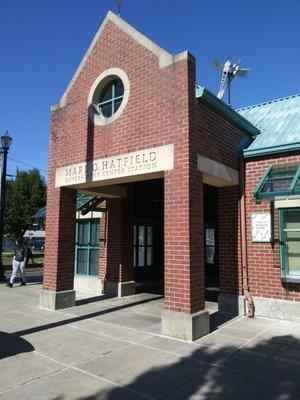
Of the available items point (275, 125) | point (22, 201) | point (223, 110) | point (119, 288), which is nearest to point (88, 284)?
point (119, 288)

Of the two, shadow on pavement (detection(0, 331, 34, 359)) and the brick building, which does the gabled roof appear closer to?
the brick building

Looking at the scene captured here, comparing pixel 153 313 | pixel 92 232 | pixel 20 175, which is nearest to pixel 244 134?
pixel 153 313

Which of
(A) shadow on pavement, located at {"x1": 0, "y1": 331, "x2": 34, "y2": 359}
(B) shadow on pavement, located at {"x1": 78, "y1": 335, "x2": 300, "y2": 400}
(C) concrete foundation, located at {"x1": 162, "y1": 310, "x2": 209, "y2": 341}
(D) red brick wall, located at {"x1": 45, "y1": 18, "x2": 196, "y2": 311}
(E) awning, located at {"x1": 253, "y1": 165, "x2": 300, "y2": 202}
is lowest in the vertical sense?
(B) shadow on pavement, located at {"x1": 78, "y1": 335, "x2": 300, "y2": 400}

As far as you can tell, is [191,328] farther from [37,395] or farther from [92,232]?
[92,232]

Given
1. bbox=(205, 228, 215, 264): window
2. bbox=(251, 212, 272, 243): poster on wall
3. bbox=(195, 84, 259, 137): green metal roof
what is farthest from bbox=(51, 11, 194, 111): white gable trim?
bbox=(205, 228, 215, 264): window

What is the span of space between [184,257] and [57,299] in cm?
395

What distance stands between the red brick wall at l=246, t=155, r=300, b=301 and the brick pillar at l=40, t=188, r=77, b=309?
4.52 metres

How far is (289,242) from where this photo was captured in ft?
27.0

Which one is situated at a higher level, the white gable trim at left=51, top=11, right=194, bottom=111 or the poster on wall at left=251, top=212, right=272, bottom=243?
the white gable trim at left=51, top=11, right=194, bottom=111

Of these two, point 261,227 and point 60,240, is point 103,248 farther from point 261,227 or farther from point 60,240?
point 261,227

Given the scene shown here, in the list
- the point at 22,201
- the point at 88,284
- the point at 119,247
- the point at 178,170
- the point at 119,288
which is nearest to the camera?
the point at 178,170

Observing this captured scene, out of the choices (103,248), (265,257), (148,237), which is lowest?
(265,257)

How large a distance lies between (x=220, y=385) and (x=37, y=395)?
2.23m

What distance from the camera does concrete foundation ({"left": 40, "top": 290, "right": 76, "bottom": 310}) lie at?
30.2 ft
